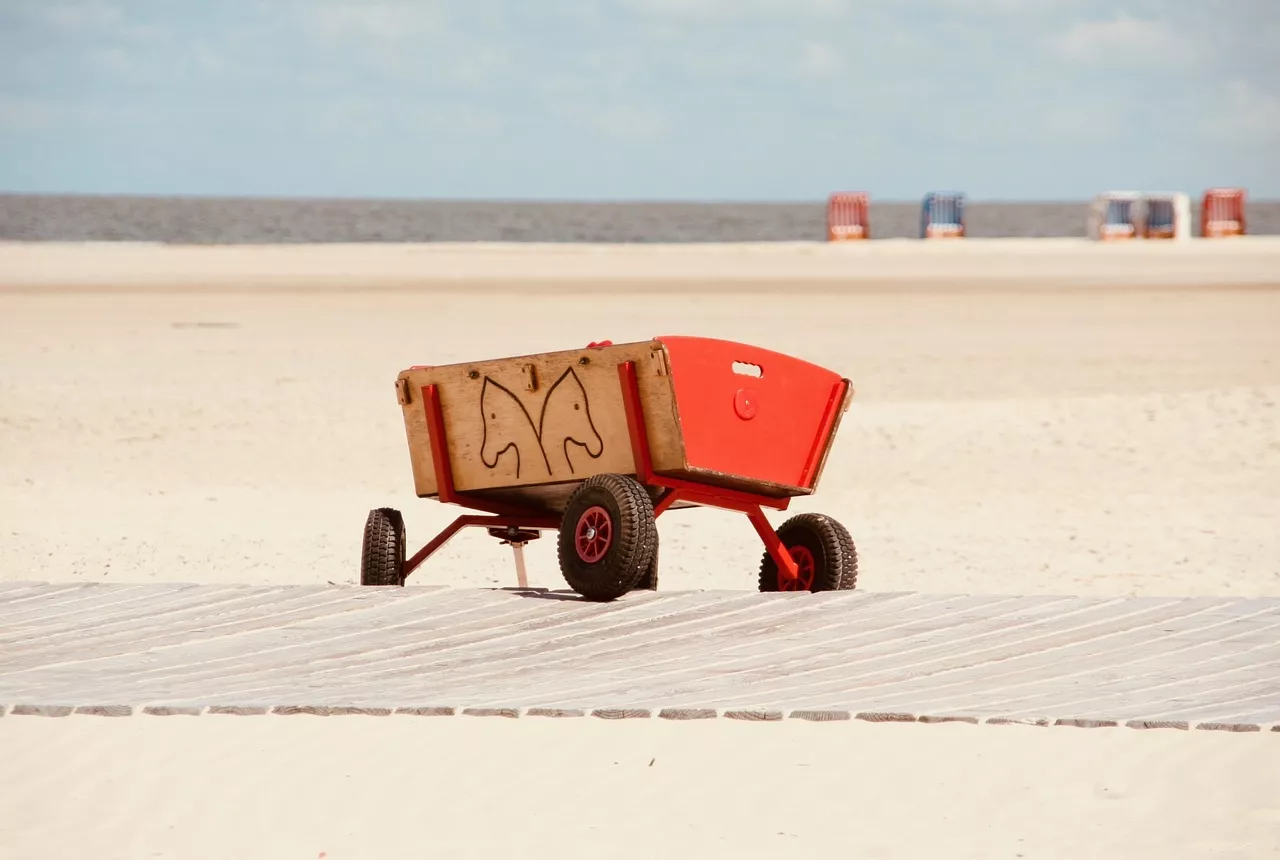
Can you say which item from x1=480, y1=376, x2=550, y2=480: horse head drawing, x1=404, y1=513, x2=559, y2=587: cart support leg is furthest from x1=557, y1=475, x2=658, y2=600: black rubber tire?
x1=404, y1=513, x2=559, y2=587: cart support leg

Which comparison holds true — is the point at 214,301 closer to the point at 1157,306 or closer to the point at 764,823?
the point at 1157,306

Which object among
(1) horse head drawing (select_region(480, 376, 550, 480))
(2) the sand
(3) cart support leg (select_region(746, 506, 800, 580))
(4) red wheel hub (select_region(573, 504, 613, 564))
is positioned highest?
(1) horse head drawing (select_region(480, 376, 550, 480))

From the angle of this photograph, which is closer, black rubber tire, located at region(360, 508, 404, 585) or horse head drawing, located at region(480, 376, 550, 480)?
horse head drawing, located at region(480, 376, 550, 480)

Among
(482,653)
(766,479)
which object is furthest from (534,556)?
(482,653)

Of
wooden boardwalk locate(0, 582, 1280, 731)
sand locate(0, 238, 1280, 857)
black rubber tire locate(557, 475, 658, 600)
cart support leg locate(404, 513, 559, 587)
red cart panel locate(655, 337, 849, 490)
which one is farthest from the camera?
cart support leg locate(404, 513, 559, 587)

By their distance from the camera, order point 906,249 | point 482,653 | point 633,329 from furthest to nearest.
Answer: point 906,249 → point 633,329 → point 482,653

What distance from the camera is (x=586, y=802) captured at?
544 centimetres

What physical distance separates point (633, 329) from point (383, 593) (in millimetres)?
15384

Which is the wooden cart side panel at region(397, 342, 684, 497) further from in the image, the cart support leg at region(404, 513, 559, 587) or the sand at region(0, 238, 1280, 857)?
the sand at region(0, 238, 1280, 857)

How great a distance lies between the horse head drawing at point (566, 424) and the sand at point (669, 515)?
2320mm

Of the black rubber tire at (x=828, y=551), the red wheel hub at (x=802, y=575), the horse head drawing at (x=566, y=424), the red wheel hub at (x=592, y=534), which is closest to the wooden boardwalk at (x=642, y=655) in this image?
the red wheel hub at (x=592, y=534)

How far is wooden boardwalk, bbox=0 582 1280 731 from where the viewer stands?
6070mm

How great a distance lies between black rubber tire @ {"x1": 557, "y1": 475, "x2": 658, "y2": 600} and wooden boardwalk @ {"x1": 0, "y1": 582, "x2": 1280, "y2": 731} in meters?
0.12

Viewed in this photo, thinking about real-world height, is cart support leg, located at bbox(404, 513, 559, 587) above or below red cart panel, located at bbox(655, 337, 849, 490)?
below
